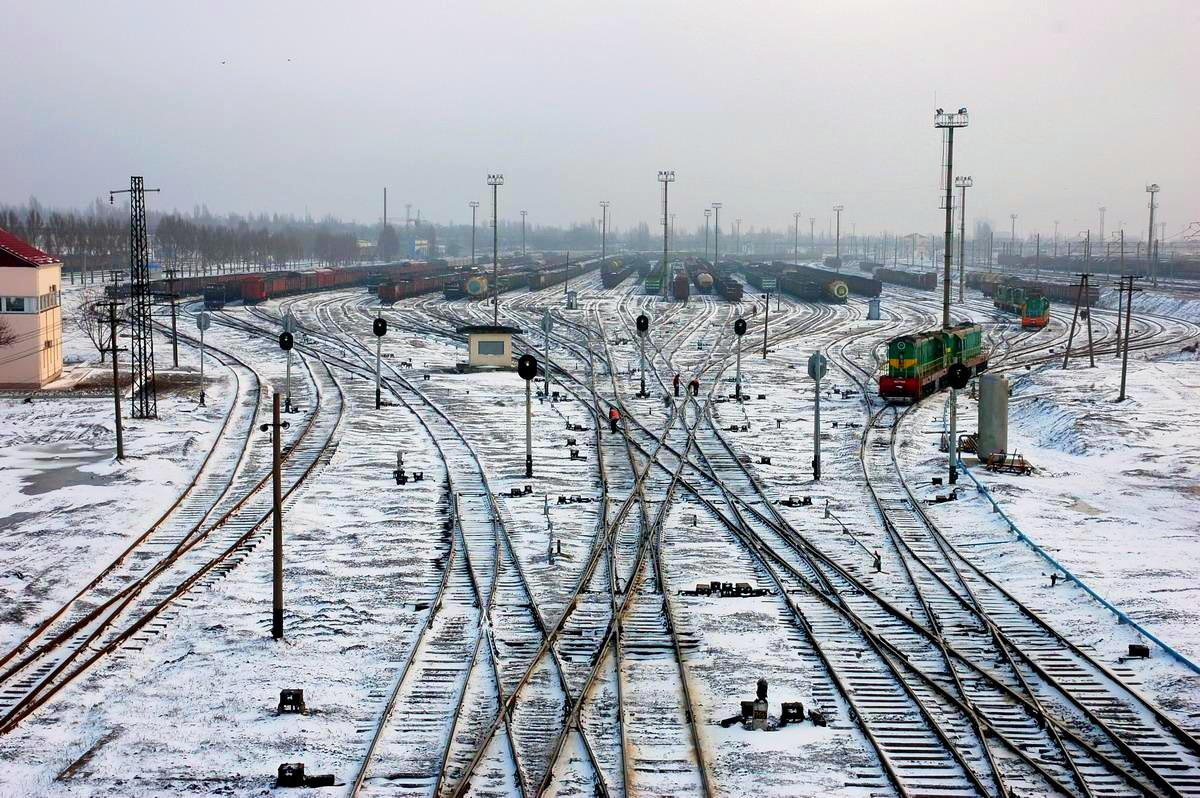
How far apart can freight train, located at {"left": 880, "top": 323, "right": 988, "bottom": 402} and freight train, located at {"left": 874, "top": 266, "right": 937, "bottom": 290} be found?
67.1 m

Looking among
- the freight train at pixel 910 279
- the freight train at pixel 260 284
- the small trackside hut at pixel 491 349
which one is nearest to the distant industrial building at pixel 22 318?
the small trackside hut at pixel 491 349

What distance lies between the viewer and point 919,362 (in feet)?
140

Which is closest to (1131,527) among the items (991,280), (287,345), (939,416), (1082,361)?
(939,416)

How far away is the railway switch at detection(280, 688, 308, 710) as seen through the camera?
14961 millimetres

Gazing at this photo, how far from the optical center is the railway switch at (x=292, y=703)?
49.1 feet

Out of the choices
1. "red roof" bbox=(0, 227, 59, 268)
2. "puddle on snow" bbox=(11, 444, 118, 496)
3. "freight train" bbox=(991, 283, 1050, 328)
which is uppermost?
"red roof" bbox=(0, 227, 59, 268)

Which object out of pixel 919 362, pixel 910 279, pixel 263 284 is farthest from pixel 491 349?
pixel 910 279

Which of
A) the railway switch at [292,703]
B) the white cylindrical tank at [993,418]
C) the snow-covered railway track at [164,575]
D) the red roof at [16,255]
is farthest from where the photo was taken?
the red roof at [16,255]

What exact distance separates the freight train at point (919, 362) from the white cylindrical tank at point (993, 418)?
10.0 meters

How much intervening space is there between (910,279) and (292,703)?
112083 mm

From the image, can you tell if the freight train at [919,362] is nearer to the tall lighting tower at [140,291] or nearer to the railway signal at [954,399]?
the railway signal at [954,399]

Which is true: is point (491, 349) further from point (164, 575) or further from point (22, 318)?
point (164, 575)

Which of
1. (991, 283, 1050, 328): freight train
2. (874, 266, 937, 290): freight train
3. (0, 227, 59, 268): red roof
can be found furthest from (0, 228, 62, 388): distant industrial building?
(874, 266, 937, 290): freight train

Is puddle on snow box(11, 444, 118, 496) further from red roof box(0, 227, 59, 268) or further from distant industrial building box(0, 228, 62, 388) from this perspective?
red roof box(0, 227, 59, 268)
